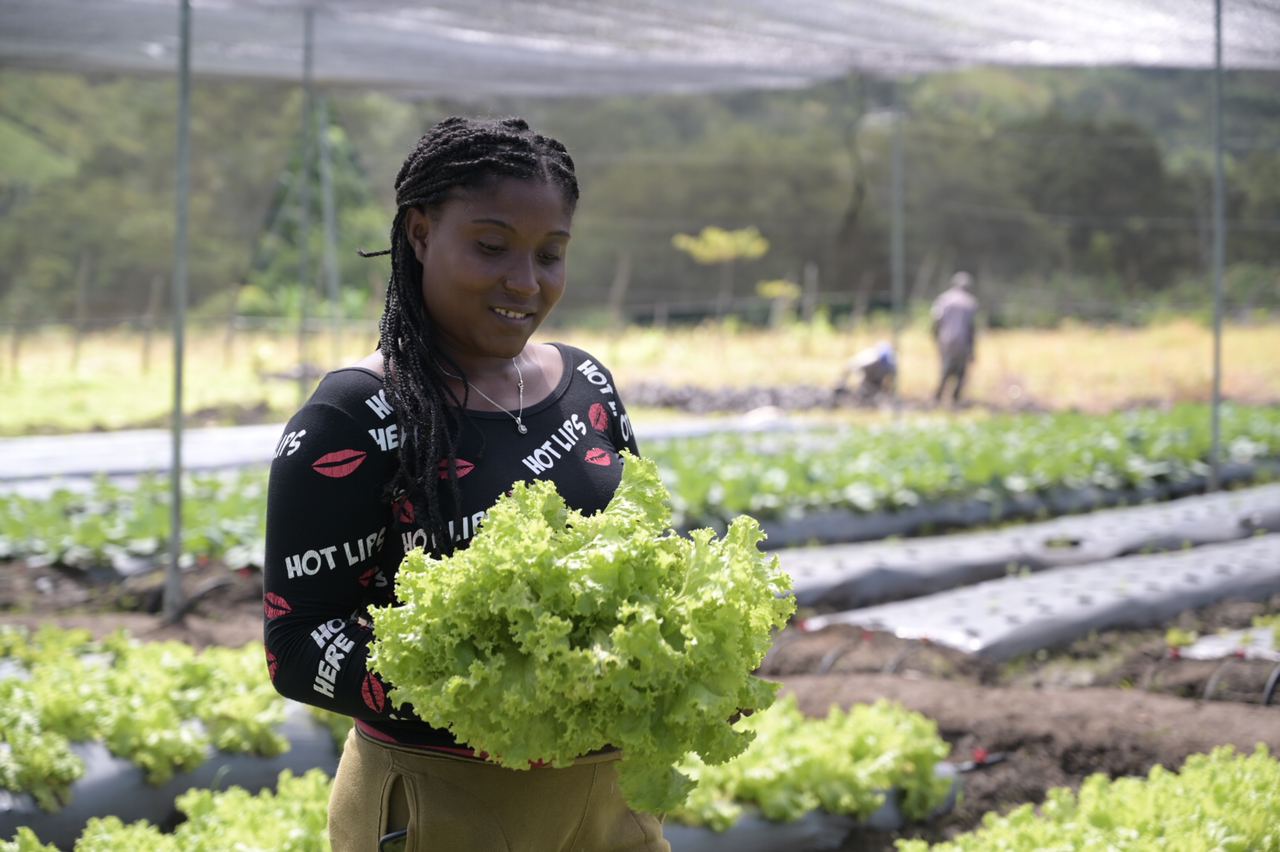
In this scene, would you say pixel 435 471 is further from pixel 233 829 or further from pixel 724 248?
pixel 724 248

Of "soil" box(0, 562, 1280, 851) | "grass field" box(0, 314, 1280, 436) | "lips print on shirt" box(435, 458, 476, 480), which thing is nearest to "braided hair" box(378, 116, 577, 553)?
"lips print on shirt" box(435, 458, 476, 480)

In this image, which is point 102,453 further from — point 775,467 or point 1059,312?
point 1059,312

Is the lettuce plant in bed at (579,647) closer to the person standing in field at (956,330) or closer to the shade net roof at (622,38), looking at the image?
the shade net roof at (622,38)

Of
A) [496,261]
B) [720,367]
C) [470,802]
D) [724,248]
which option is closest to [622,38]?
[496,261]

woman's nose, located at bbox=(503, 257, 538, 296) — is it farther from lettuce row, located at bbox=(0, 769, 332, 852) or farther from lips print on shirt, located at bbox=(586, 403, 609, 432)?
lettuce row, located at bbox=(0, 769, 332, 852)

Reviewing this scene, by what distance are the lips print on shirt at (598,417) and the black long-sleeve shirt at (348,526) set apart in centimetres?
17

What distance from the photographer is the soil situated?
430 cm

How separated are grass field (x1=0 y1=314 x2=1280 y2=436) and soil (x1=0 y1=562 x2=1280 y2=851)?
8.03 m

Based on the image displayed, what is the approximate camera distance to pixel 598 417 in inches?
79.1

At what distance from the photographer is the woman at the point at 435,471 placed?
1698mm

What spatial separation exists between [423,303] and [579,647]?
65cm

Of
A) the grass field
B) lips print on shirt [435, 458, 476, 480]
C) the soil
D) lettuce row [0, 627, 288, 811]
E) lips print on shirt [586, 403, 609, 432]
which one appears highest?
lips print on shirt [586, 403, 609, 432]

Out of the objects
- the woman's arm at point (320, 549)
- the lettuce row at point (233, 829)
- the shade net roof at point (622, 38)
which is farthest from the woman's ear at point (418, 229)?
the shade net roof at point (622, 38)

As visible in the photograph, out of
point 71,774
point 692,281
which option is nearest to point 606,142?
point 692,281
